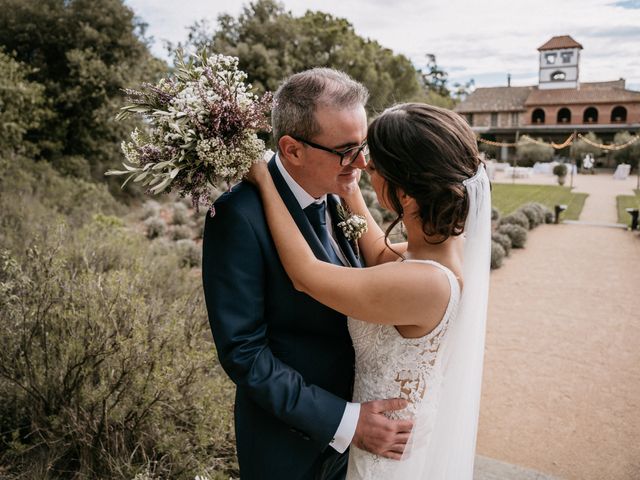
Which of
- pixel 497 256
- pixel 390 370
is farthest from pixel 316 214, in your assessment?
pixel 497 256

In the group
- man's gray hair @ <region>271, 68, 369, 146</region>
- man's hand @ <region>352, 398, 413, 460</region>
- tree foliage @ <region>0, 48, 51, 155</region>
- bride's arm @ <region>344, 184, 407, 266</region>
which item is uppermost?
tree foliage @ <region>0, 48, 51, 155</region>

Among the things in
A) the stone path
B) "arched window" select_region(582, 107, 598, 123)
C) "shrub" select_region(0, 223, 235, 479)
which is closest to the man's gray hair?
"shrub" select_region(0, 223, 235, 479)

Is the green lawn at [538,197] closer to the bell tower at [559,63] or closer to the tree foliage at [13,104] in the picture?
the tree foliage at [13,104]

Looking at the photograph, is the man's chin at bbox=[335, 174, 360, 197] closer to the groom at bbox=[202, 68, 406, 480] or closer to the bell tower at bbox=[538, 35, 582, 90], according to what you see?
the groom at bbox=[202, 68, 406, 480]

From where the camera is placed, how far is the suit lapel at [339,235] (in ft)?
8.21

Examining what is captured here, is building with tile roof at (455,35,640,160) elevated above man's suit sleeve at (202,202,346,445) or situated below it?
above

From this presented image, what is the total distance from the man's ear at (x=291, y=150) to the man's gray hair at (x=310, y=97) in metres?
0.03

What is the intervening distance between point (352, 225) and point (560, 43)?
62944 millimetres

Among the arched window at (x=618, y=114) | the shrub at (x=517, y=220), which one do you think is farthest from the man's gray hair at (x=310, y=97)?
the arched window at (x=618, y=114)

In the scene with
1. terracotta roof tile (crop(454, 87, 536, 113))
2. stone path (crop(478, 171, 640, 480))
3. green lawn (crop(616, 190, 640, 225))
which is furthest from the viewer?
terracotta roof tile (crop(454, 87, 536, 113))

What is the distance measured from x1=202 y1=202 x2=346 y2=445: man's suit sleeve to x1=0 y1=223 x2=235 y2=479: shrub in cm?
183

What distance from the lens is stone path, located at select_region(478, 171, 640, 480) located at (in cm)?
518

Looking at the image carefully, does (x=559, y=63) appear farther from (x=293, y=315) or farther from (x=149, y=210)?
(x=293, y=315)

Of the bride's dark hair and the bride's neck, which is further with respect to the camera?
the bride's neck
